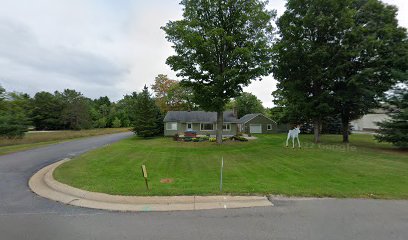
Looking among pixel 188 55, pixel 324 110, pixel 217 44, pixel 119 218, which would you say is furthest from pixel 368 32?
pixel 119 218

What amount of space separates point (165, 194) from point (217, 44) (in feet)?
53.9

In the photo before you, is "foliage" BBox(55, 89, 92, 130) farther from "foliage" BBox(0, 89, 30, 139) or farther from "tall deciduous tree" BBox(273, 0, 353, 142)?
"tall deciduous tree" BBox(273, 0, 353, 142)

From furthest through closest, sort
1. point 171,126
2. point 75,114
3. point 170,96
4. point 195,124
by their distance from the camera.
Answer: point 75,114 → point 170,96 → point 195,124 → point 171,126

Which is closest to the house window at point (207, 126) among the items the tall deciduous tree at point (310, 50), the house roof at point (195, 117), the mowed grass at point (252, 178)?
the house roof at point (195, 117)

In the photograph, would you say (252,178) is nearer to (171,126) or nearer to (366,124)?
(171,126)

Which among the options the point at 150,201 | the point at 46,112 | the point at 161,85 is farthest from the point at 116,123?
the point at 150,201

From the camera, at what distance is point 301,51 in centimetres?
1925

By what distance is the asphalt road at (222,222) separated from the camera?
3990 mm

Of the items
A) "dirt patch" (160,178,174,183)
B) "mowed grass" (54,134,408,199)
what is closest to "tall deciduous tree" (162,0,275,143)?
"mowed grass" (54,134,408,199)

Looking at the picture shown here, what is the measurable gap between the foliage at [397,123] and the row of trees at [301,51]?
47.2 inches

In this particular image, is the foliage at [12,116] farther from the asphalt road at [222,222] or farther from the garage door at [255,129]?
the garage door at [255,129]

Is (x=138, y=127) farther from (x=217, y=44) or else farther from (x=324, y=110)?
(x=324, y=110)

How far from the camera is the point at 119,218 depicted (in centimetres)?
475

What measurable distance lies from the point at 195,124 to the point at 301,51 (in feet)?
65.3
